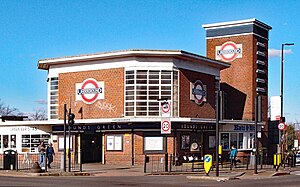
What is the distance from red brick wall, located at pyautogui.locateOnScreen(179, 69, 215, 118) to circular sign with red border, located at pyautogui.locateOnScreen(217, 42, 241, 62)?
33.0 ft

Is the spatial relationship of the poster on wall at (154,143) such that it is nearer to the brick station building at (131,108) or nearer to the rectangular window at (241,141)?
the brick station building at (131,108)

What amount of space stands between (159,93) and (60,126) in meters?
8.61

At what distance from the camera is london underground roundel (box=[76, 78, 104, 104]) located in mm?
43219

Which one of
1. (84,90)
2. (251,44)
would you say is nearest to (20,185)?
(84,90)

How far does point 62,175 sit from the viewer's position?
31.0 meters

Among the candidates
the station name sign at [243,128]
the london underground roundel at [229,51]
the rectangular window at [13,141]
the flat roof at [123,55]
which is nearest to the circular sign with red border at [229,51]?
the london underground roundel at [229,51]

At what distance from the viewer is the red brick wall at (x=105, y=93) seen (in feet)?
138

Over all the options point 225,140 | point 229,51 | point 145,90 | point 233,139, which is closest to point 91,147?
point 145,90

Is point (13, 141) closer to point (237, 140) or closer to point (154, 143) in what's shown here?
point (154, 143)

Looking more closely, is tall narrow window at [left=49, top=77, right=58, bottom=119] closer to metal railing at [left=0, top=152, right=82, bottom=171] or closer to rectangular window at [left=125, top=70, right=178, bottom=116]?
metal railing at [left=0, top=152, right=82, bottom=171]

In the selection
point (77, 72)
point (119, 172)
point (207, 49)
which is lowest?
point (119, 172)

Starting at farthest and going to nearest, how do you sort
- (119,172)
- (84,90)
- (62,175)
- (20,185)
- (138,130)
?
(84,90)
(138,130)
(119,172)
(62,175)
(20,185)

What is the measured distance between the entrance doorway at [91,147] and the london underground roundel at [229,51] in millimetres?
17808

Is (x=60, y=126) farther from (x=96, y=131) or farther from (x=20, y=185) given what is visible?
(x=20, y=185)
